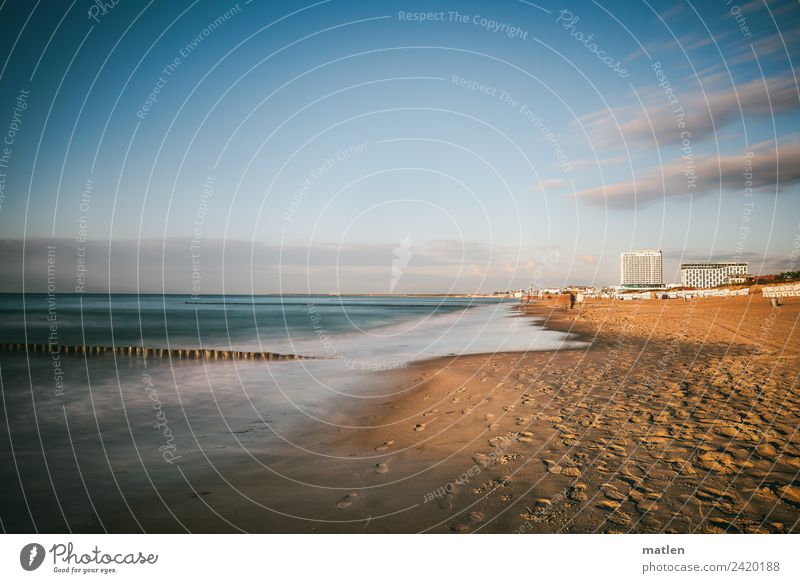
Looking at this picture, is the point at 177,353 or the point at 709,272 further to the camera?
the point at 709,272

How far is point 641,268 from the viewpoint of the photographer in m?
197

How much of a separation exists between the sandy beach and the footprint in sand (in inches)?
1.0

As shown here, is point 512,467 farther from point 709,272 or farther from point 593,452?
point 709,272

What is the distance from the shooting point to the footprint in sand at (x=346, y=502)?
5.26 metres

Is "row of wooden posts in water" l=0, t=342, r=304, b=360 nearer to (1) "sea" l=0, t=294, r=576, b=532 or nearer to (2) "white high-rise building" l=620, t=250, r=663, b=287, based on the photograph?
(1) "sea" l=0, t=294, r=576, b=532

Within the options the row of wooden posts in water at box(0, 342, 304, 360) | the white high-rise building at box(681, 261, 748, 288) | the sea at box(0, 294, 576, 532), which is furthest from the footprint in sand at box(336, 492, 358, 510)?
the white high-rise building at box(681, 261, 748, 288)

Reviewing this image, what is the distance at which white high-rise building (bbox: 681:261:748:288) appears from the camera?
155 metres

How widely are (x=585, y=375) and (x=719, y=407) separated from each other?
3871mm

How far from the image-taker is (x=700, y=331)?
21438 mm
